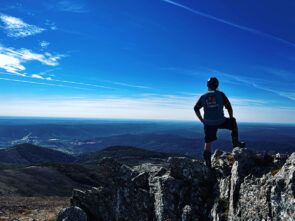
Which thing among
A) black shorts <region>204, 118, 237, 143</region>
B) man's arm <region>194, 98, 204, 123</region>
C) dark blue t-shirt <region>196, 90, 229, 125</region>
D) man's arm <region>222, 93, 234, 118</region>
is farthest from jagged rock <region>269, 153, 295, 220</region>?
man's arm <region>194, 98, 204, 123</region>

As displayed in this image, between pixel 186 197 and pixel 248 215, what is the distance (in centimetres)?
449

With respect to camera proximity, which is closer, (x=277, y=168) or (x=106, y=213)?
(x=277, y=168)

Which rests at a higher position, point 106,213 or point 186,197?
point 186,197

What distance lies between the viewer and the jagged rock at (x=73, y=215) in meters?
24.8

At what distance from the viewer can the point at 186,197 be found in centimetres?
1994

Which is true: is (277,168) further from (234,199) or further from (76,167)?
(76,167)

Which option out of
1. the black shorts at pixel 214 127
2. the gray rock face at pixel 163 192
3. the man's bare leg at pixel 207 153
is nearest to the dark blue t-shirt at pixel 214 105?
the black shorts at pixel 214 127

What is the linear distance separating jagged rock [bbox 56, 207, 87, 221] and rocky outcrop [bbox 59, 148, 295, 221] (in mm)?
1276

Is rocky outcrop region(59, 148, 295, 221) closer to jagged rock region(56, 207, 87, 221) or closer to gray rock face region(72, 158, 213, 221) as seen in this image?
gray rock face region(72, 158, 213, 221)

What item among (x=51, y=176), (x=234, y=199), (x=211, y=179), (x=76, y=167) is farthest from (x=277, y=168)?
(x=76, y=167)

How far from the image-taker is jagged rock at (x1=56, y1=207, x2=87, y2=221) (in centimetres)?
2477

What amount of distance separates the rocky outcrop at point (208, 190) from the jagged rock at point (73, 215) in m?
1.28

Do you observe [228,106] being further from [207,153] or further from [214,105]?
[207,153]

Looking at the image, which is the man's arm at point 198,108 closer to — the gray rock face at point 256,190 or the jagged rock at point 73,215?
the gray rock face at point 256,190
